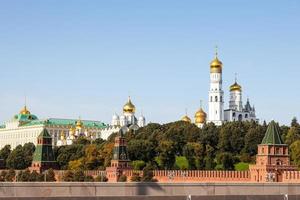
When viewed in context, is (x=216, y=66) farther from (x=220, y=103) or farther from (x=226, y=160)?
(x=226, y=160)

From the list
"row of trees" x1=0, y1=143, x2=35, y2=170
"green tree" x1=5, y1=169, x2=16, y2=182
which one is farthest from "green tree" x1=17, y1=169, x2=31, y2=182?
"row of trees" x1=0, y1=143, x2=35, y2=170

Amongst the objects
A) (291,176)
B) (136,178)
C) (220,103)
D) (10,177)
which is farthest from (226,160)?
(220,103)

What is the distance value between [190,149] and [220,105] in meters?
37.1

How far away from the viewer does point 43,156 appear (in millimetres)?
68938

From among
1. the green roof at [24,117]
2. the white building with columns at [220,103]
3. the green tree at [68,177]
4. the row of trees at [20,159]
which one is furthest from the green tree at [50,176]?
the green roof at [24,117]

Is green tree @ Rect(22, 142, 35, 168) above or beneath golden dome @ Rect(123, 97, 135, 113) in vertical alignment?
beneath

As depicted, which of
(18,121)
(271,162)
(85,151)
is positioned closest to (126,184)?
(271,162)

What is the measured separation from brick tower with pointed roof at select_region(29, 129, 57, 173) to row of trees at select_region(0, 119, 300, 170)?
655 cm

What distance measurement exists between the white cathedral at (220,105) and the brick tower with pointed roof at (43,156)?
42443 millimetres

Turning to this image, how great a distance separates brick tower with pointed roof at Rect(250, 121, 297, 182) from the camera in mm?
52938

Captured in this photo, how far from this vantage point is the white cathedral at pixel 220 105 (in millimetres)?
112188

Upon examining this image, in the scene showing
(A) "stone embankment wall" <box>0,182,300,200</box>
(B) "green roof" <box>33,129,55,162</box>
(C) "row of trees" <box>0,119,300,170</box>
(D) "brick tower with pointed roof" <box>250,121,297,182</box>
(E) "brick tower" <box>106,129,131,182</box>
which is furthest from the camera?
(C) "row of trees" <box>0,119,300,170</box>

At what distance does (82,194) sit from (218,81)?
92.8 metres

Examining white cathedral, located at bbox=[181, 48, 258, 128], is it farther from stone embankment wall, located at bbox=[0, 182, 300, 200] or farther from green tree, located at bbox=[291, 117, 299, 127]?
stone embankment wall, located at bbox=[0, 182, 300, 200]
